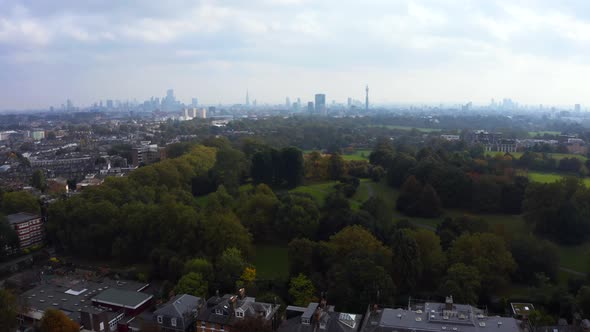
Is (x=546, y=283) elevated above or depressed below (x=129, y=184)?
below

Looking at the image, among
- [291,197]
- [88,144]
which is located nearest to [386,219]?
[291,197]

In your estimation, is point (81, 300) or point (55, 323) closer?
point (55, 323)

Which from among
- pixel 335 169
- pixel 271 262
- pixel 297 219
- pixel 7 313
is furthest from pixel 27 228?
pixel 335 169

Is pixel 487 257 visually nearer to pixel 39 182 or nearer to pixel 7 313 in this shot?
pixel 7 313

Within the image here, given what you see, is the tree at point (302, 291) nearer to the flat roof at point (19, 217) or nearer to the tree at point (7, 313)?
the tree at point (7, 313)

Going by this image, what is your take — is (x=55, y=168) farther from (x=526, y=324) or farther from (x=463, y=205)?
(x=526, y=324)

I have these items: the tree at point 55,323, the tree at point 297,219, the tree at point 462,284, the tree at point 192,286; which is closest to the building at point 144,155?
the tree at point 297,219
